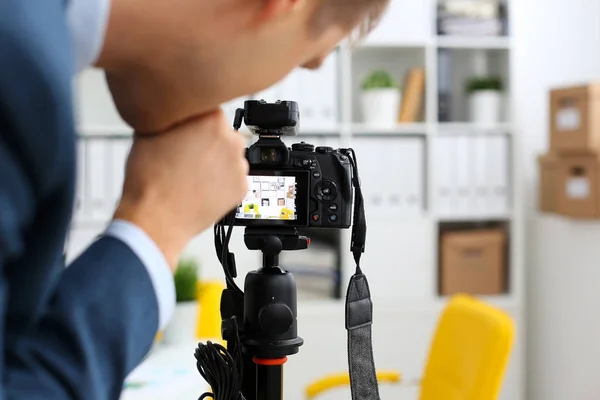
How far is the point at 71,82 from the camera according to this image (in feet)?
1.18

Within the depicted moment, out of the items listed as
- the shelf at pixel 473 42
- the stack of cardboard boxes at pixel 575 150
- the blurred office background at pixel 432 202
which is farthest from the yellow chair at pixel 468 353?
the shelf at pixel 473 42

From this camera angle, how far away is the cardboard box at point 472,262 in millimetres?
3217

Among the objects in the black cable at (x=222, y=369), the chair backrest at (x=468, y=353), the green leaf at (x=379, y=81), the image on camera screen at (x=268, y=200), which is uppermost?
the green leaf at (x=379, y=81)

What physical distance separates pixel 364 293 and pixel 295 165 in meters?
0.24

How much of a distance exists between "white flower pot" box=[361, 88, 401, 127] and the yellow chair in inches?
46.1

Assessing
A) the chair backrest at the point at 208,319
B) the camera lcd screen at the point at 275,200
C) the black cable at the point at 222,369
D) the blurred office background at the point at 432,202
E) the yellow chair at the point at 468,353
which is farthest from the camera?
the blurred office background at the point at 432,202

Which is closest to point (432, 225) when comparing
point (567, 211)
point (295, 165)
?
point (567, 211)

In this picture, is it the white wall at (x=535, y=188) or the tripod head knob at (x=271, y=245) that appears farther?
the white wall at (x=535, y=188)

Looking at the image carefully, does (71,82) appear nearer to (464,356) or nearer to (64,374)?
(64,374)

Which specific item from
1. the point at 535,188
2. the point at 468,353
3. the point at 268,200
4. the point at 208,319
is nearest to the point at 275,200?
the point at 268,200

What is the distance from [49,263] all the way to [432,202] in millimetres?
2887

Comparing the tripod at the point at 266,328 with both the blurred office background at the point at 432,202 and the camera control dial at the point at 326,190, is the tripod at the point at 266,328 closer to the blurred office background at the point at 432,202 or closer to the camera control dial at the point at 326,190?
the camera control dial at the point at 326,190

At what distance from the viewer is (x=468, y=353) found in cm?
204

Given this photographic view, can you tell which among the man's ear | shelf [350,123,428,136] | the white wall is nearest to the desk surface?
the man's ear
